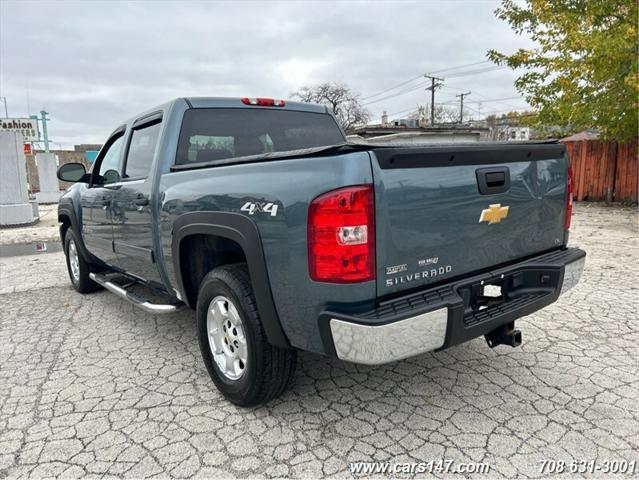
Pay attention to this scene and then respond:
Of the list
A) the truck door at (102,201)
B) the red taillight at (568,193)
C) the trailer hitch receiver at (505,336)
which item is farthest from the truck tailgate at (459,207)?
the truck door at (102,201)

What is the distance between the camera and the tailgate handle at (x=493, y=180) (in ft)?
8.22

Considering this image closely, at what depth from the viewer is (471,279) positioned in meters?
2.52

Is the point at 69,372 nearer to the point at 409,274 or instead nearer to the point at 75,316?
the point at 75,316

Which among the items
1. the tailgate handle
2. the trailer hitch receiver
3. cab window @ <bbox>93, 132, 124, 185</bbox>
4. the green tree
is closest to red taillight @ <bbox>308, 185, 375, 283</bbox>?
the tailgate handle

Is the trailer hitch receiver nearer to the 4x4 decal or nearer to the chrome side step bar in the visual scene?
the 4x4 decal

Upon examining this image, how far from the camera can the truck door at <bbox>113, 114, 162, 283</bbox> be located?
140 inches

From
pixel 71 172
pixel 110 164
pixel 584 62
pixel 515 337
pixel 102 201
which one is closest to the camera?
pixel 515 337

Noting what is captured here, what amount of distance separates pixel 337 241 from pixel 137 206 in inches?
85.3

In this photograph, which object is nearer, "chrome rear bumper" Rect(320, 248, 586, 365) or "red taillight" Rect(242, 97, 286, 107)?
"chrome rear bumper" Rect(320, 248, 586, 365)

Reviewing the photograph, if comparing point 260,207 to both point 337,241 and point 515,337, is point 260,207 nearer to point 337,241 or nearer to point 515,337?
point 337,241

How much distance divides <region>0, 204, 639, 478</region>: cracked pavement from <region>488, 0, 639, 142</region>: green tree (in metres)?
9.03

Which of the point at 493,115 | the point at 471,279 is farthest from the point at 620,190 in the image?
the point at 493,115

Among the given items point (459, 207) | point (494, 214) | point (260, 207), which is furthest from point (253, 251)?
point (494, 214)

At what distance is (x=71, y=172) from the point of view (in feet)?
16.5
